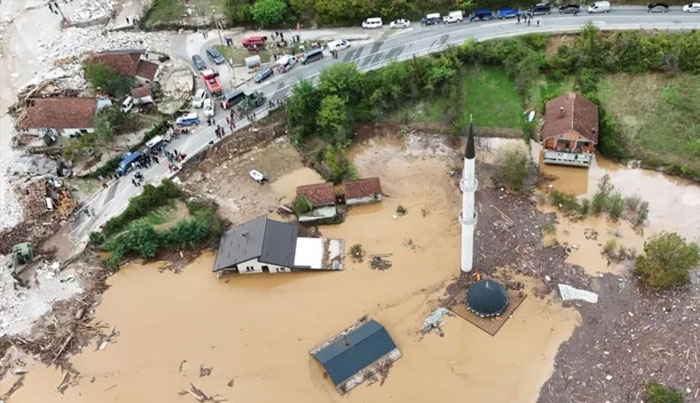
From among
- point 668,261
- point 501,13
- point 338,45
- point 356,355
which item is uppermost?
point 501,13

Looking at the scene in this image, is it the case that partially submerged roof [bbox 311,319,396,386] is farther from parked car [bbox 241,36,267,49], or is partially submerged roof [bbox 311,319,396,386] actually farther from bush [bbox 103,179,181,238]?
parked car [bbox 241,36,267,49]

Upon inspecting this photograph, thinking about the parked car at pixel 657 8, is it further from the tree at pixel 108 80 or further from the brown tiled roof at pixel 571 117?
the tree at pixel 108 80

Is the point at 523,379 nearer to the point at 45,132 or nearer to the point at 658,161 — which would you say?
the point at 658,161

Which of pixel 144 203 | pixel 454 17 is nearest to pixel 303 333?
pixel 144 203

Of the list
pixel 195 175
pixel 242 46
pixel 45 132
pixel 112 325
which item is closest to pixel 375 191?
pixel 195 175

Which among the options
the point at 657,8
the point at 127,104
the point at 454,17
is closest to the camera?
the point at 127,104

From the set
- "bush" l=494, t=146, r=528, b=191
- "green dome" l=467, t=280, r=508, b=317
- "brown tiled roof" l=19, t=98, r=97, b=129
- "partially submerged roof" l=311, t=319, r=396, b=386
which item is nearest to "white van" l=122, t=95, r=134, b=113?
"brown tiled roof" l=19, t=98, r=97, b=129

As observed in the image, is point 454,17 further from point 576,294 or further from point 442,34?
point 576,294
